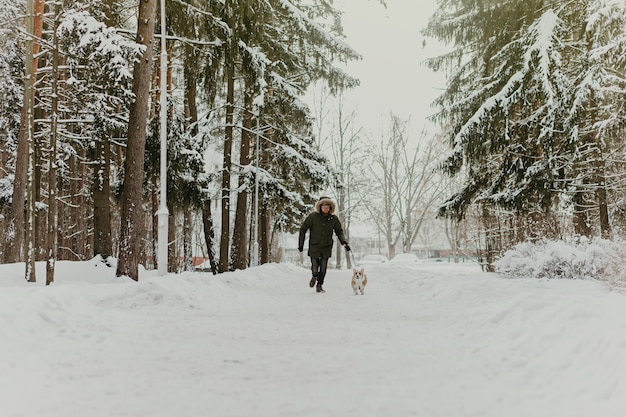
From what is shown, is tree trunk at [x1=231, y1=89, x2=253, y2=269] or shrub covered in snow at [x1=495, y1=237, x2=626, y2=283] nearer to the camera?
shrub covered in snow at [x1=495, y1=237, x2=626, y2=283]

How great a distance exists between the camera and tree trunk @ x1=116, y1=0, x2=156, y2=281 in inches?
428

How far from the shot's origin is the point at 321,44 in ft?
63.7

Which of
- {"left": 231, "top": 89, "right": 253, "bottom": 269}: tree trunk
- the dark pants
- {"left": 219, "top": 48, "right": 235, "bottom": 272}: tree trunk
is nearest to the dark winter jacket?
the dark pants

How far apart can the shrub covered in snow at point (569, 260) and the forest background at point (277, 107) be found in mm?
1451

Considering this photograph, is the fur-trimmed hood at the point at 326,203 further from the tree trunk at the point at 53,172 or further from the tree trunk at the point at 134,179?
the tree trunk at the point at 53,172

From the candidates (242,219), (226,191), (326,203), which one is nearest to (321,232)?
(326,203)

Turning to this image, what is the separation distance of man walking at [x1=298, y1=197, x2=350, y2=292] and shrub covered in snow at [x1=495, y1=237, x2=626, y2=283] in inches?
150

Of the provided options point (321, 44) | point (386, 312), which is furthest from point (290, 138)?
point (386, 312)

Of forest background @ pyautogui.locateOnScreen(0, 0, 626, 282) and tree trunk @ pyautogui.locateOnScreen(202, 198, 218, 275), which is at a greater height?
forest background @ pyautogui.locateOnScreen(0, 0, 626, 282)

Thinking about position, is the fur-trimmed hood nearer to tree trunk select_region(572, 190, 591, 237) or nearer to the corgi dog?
the corgi dog

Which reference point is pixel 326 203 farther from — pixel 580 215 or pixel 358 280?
pixel 580 215

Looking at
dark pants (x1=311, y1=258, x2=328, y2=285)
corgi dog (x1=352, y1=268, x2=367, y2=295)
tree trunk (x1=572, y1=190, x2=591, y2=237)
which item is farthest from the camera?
tree trunk (x1=572, y1=190, x2=591, y2=237)

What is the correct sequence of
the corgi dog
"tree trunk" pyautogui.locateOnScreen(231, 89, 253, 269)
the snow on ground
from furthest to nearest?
"tree trunk" pyautogui.locateOnScreen(231, 89, 253, 269), the corgi dog, the snow on ground

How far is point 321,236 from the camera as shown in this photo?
37.7ft
